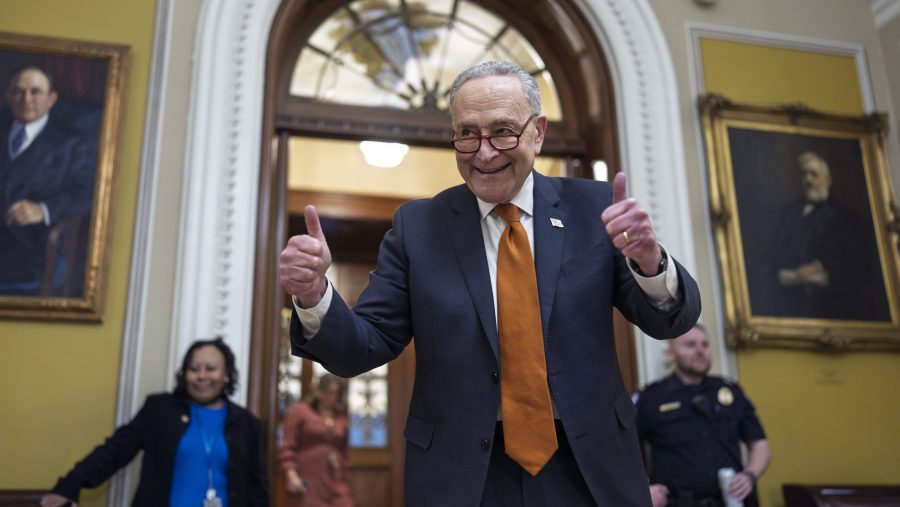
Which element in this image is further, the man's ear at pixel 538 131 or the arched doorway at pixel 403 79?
the arched doorway at pixel 403 79

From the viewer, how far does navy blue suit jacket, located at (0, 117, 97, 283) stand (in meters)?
3.94

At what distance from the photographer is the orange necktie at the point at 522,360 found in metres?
1.51

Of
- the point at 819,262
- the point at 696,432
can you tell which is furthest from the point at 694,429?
the point at 819,262

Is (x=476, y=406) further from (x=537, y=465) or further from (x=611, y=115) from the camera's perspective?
(x=611, y=115)

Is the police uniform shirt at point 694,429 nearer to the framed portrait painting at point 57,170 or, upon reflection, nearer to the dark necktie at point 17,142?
the framed portrait painting at point 57,170

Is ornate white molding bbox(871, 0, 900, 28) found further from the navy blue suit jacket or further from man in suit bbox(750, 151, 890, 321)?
the navy blue suit jacket

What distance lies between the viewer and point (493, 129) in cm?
167

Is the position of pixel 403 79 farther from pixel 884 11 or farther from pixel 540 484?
pixel 540 484

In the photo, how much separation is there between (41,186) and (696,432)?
3.45 m

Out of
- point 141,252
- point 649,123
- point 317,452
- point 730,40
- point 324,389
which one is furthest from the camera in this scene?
point 324,389

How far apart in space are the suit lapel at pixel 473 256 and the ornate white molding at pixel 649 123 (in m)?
2.94

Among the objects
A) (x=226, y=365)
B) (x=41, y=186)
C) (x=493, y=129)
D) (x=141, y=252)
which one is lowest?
(x=226, y=365)

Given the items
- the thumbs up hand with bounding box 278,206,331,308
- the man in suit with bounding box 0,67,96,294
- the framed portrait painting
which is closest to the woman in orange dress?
the framed portrait painting

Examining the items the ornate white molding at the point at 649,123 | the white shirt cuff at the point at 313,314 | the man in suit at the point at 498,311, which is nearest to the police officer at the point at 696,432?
the ornate white molding at the point at 649,123
